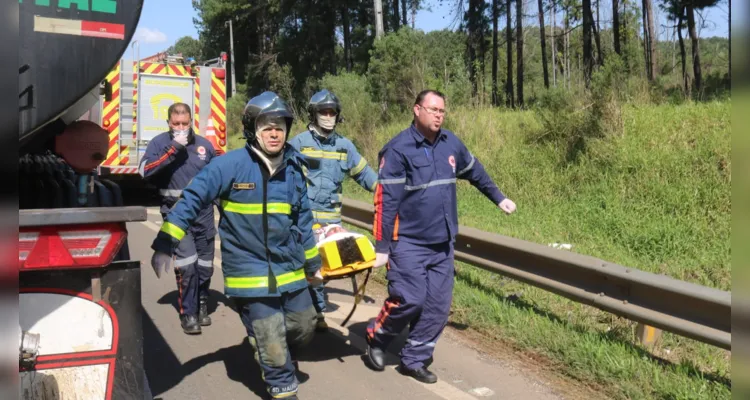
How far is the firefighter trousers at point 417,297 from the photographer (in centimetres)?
485

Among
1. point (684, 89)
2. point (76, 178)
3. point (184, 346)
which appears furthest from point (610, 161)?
point (76, 178)

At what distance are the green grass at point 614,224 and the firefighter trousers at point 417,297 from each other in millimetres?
858

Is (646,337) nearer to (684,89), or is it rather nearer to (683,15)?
(684,89)

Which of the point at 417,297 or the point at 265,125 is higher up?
the point at 265,125

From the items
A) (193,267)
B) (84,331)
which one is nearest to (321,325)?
(193,267)

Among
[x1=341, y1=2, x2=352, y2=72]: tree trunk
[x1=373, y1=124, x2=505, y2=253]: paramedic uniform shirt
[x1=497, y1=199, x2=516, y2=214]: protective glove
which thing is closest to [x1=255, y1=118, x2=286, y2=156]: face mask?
[x1=373, y1=124, x2=505, y2=253]: paramedic uniform shirt

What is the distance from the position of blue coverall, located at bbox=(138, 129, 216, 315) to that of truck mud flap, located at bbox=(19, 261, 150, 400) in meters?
2.56

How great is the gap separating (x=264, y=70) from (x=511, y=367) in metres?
43.1

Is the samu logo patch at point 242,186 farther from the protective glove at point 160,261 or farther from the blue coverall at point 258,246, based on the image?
the protective glove at point 160,261

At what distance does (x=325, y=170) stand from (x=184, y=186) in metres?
1.18

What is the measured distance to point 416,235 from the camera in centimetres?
491

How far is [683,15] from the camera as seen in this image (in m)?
31.6

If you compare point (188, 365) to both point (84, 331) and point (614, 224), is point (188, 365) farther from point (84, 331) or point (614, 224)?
point (614, 224)

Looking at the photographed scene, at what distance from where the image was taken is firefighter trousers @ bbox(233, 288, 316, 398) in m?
4.20
